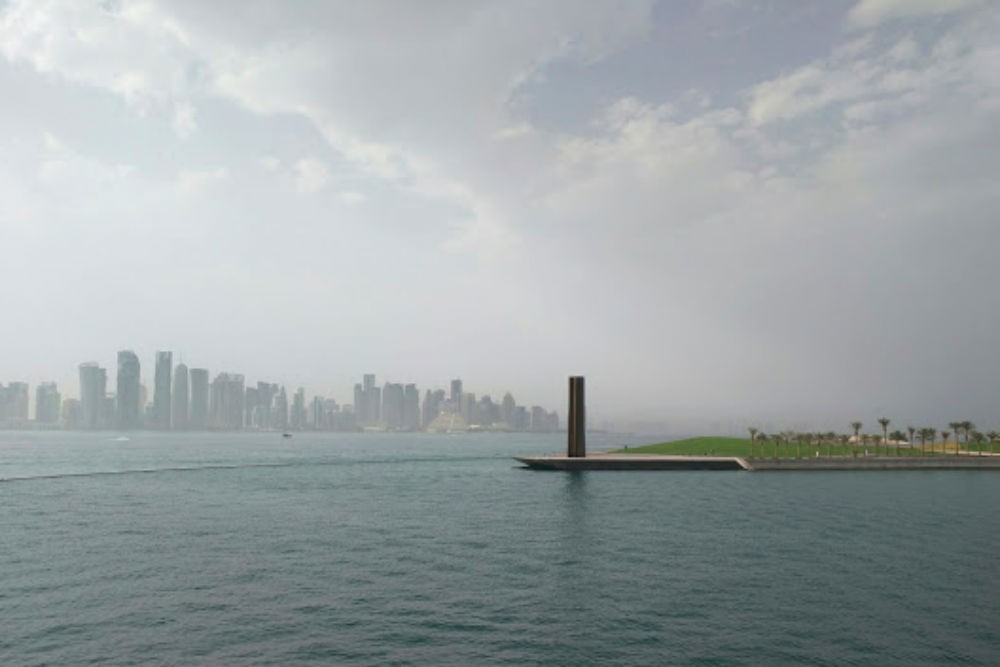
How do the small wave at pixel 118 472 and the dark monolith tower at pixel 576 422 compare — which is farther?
the dark monolith tower at pixel 576 422

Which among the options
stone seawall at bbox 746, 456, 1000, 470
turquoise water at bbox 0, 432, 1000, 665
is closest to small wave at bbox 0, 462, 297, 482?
turquoise water at bbox 0, 432, 1000, 665

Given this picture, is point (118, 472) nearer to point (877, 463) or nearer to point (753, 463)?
point (753, 463)

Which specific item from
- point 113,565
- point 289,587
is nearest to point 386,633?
point 289,587

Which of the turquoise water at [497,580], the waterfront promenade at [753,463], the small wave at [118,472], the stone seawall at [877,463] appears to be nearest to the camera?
the turquoise water at [497,580]

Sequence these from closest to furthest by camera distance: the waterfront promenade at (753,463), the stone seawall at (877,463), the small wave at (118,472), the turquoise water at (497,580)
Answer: the turquoise water at (497,580) < the small wave at (118,472) < the waterfront promenade at (753,463) < the stone seawall at (877,463)

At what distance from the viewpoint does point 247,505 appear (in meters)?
91.2

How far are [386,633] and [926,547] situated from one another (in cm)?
5218

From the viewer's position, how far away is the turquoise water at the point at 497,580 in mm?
35531

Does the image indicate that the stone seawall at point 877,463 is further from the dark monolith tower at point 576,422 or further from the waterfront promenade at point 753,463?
the dark monolith tower at point 576,422

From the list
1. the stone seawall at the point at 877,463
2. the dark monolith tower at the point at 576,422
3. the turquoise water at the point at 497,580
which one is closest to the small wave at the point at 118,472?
the turquoise water at the point at 497,580

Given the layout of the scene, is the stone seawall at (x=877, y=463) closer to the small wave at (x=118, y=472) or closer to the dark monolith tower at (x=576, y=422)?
the dark monolith tower at (x=576, y=422)

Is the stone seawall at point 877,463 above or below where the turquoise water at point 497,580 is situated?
below

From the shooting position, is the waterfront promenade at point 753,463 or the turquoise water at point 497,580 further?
the waterfront promenade at point 753,463

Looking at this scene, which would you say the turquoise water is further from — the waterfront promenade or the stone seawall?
the stone seawall
